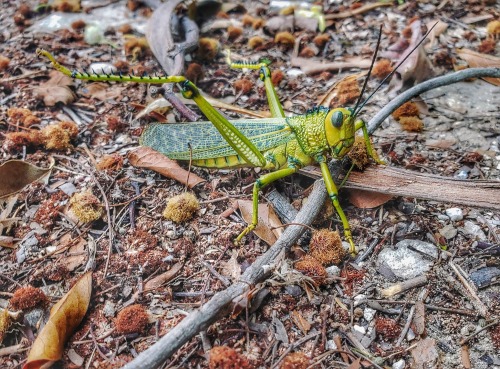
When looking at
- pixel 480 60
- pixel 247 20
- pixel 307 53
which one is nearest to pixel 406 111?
pixel 480 60

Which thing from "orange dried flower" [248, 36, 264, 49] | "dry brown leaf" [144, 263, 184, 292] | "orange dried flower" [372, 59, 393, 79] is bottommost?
"dry brown leaf" [144, 263, 184, 292]

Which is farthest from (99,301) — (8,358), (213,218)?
(213,218)

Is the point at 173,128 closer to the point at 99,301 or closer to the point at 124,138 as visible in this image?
the point at 124,138

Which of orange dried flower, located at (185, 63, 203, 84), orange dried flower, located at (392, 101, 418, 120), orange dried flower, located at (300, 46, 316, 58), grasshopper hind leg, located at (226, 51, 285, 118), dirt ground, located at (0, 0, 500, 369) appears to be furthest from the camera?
orange dried flower, located at (300, 46, 316, 58)

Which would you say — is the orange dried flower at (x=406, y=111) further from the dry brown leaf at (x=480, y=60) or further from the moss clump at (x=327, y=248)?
the moss clump at (x=327, y=248)

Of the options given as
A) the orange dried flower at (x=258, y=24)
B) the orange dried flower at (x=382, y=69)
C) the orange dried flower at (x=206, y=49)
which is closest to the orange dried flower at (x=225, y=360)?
the orange dried flower at (x=382, y=69)

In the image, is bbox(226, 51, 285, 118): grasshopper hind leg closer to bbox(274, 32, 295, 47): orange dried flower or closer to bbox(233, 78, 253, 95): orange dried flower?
bbox(233, 78, 253, 95): orange dried flower

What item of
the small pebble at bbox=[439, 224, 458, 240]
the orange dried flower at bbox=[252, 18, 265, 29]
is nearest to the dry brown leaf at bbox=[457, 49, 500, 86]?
the small pebble at bbox=[439, 224, 458, 240]
